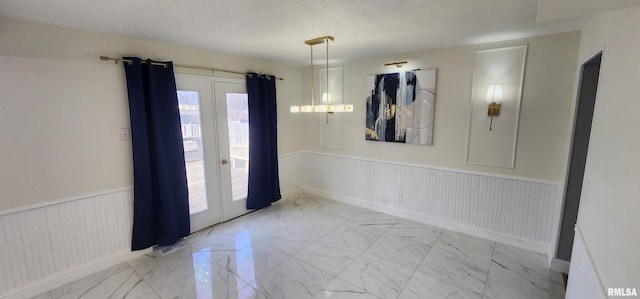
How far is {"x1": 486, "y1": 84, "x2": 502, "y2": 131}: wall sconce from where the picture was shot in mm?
3051

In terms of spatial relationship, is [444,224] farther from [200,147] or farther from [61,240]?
[61,240]

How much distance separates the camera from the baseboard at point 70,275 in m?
2.35

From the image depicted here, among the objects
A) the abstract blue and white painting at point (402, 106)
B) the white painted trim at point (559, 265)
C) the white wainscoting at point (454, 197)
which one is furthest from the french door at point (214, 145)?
the white painted trim at point (559, 265)

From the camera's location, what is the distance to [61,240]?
253 cm

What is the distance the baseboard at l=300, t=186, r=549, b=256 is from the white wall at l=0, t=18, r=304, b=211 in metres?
3.16

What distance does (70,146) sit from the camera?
251 centimetres

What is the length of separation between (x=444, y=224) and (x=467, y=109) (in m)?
1.60

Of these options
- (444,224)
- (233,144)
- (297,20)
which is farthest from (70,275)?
(444,224)

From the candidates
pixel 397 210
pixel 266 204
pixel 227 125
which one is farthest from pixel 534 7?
pixel 266 204

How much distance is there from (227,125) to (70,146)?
5.57ft

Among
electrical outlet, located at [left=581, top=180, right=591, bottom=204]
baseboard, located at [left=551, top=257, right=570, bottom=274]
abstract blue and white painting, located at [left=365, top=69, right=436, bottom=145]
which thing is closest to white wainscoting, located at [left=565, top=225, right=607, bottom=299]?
electrical outlet, located at [left=581, top=180, right=591, bottom=204]

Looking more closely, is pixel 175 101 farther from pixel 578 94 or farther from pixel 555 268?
pixel 555 268

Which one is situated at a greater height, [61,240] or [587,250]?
[587,250]

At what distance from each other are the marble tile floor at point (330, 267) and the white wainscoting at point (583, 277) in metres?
0.67
